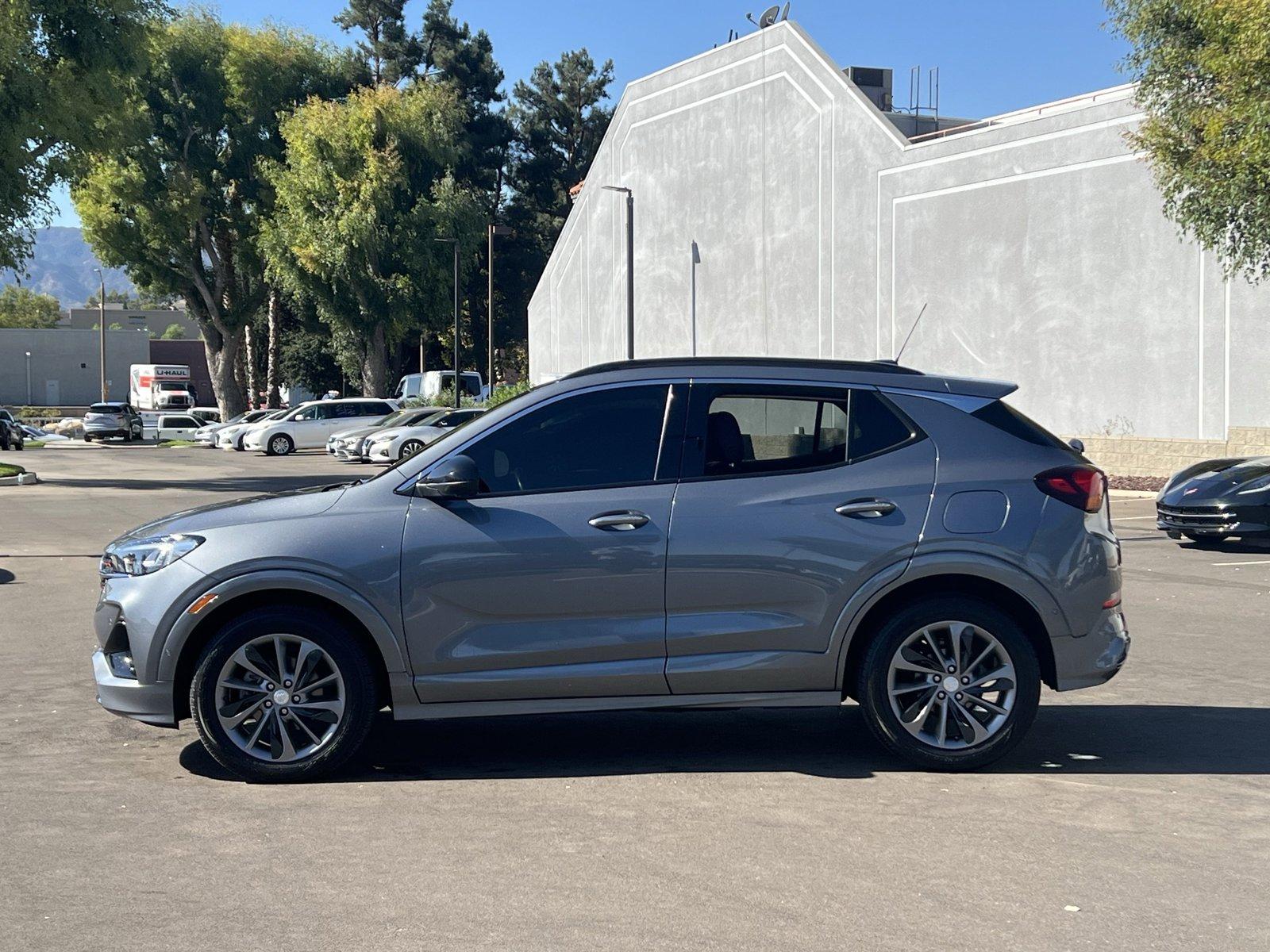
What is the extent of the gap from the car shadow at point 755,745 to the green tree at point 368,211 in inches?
1976

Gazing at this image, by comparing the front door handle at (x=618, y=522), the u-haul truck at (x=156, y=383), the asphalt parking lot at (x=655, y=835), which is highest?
the u-haul truck at (x=156, y=383)

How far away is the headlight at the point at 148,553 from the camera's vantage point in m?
6.12

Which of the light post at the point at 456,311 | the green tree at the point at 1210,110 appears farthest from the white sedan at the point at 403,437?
the green tree at the point at 1210,110

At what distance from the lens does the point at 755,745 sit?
693cm

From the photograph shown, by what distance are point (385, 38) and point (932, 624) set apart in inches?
3001

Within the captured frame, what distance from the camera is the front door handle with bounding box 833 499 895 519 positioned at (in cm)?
620

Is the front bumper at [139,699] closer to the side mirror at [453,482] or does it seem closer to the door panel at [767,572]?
the side mirror at [453,482]

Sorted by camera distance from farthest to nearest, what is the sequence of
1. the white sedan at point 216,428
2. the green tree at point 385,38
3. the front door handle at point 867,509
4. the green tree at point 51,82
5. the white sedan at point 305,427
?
the green tree at point 385,38 → the white sedan at point 216,428 → the white sedan at point 305,427 → the green tree at point 51,82 → the front door handle at point 867,509

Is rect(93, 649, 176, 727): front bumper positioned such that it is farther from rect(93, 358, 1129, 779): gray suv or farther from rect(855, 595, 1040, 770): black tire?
rect(855, 595, 1040, 770): black tire

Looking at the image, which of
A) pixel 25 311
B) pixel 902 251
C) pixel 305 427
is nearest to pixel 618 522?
pixel 902 251

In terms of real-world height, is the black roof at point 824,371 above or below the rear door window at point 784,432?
above

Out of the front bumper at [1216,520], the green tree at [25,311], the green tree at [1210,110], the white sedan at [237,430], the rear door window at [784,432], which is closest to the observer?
the rear door window at [784,432]

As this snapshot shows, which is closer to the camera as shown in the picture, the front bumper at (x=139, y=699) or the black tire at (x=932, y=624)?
the front bumper at (x=139, y=699)

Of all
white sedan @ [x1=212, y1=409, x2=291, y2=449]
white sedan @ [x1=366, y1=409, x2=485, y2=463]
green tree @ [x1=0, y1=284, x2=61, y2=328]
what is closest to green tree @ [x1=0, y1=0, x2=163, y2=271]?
white sedan @ [x1=366, y1=409, x2=485, y2=463]
